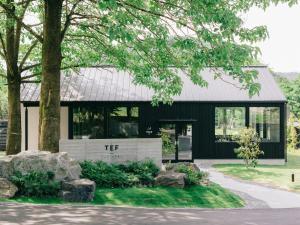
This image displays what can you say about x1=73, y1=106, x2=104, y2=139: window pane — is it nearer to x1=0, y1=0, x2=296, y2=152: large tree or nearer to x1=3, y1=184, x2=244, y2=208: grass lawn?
x1=0, y1=0, x2=296, y2=152: large tree

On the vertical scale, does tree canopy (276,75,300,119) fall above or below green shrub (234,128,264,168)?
above

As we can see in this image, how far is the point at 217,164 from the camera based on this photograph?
29.3 meters

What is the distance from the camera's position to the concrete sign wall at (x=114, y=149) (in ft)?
63.0

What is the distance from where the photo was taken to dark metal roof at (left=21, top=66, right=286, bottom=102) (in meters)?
29.7

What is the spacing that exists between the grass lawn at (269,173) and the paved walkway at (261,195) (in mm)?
1130

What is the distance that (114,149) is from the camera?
1958 centimetres

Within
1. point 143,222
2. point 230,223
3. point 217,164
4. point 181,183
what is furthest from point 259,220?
point 217,164

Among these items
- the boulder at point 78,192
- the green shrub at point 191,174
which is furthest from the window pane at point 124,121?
the boulder at point 78,192

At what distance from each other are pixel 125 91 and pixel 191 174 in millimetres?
13159

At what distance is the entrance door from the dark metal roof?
1789 mm

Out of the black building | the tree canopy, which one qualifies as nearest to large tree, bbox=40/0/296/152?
the black building

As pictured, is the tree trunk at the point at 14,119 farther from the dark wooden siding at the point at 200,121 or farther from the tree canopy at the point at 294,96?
the tree canopy at the point at 294,96

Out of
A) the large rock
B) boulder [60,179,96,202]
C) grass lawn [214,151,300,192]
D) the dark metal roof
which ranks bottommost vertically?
grass lawn [214,151,300,192]

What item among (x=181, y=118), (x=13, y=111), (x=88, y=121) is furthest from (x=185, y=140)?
(x=13, y=111)
